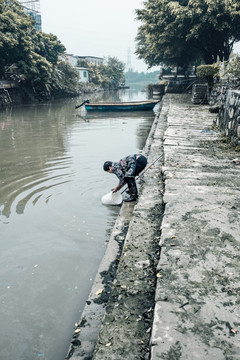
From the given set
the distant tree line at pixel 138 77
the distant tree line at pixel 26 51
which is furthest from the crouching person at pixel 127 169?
the distant tree line at pixel 138 77

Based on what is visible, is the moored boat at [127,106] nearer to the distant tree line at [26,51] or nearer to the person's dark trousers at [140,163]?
the distant tree line at [26,51]

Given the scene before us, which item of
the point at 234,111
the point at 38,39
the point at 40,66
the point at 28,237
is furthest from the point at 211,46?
the point at 28,237

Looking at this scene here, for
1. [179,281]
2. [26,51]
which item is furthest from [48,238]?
[26,51]

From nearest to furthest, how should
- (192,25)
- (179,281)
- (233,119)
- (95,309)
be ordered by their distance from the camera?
(179,281) < (95,309) < (233,119) < (192,25)

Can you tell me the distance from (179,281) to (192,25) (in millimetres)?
22453

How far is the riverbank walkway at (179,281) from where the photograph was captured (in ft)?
5.45

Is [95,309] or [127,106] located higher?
[127,106]

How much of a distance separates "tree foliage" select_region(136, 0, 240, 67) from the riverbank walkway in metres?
17.4

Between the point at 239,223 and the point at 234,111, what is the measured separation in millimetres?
4109

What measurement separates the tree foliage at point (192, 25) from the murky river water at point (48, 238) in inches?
548

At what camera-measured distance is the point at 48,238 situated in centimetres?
412

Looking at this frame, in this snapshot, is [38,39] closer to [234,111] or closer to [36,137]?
[36,137]

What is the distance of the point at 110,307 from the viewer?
6.76 ft

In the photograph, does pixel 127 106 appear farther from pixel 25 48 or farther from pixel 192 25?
pixel 25 48
